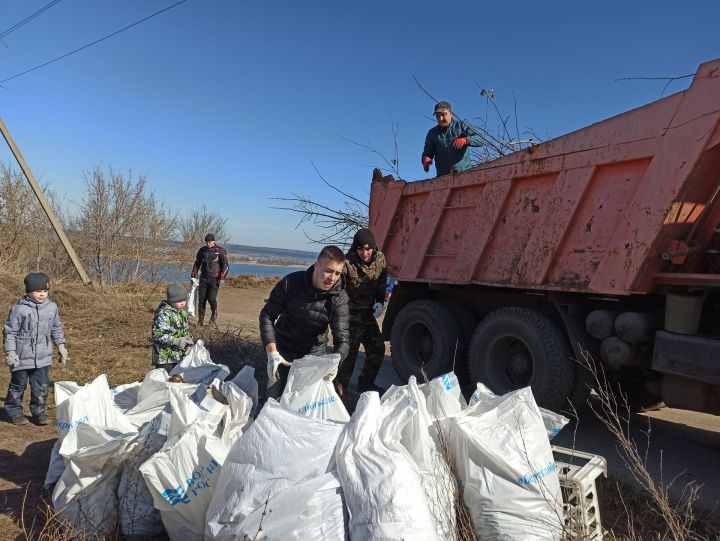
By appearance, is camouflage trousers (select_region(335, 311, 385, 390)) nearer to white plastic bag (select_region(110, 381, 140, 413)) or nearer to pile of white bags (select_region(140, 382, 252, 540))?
white plastic bag (select_region(110, 381, 140, 413))

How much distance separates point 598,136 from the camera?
390 cm

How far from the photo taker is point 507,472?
83.1 inches

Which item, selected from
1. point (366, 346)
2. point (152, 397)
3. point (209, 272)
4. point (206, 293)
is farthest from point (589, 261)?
point (206, 293)

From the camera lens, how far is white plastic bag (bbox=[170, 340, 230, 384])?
3828mm

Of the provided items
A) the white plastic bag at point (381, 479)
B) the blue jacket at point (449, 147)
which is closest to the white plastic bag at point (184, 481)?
the white plastic bag at point (381, 479)

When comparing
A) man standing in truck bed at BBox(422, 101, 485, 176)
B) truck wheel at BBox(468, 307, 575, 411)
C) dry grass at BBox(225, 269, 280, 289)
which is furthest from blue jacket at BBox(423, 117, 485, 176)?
dry grass at BBox(225, 269, 280, 289)

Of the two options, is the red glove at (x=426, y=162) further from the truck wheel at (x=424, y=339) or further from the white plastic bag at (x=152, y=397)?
the white plastic bag at (x=152, y=397)

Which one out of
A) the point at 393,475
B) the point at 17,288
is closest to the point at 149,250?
the point at 17,288

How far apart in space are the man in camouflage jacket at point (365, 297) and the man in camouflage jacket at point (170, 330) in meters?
1.28

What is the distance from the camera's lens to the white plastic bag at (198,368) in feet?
12.6

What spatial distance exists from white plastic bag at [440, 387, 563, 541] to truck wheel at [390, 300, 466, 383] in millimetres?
2680

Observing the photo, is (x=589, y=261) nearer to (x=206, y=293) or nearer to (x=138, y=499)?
(x=138, y=499)

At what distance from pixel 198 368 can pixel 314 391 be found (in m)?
1.52

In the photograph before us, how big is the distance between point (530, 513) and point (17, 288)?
11143 millimetres
